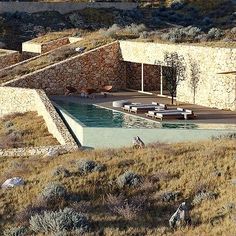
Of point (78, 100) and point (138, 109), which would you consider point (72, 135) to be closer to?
point (138, 109)

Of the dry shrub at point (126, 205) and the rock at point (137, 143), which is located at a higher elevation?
the rock at point (137, 143)

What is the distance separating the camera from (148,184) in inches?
537

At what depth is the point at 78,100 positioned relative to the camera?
27.0 meters

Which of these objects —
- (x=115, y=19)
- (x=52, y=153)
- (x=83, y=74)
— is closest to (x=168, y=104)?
(x=83, y=74)

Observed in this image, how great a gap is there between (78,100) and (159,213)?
15.1m

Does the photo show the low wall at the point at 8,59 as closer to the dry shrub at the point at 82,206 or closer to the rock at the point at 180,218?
the dry shrub at the point at 82,206

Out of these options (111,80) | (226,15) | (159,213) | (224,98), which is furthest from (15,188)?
(226,15)

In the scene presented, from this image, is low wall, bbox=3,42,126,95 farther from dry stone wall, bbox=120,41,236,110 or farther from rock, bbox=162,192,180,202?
rock, bbox=162,192,180,202

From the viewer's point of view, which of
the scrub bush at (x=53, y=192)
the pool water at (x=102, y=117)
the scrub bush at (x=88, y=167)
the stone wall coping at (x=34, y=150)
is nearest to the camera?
the scrub bush at (x=53, y=192)

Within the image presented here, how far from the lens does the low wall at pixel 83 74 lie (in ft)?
96.5

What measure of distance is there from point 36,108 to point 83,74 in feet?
15.8

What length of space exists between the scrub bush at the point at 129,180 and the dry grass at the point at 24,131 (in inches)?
265

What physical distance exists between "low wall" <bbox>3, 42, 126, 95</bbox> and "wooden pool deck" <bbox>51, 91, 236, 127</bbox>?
1454mm

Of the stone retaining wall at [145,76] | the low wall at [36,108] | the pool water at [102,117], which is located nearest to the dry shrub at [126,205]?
the low wall at [36,108]
